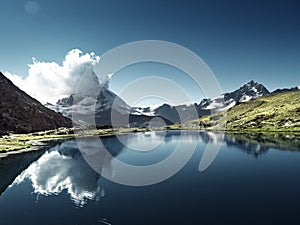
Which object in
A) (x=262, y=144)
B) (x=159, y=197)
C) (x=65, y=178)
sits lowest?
(x=159, y=197)

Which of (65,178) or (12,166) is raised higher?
(12,166)

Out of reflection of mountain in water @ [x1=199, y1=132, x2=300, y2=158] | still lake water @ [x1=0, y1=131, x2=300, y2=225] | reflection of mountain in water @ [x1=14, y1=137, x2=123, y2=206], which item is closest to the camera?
still lake water @ [x1=0, y1=131, x2=300, y2=225]

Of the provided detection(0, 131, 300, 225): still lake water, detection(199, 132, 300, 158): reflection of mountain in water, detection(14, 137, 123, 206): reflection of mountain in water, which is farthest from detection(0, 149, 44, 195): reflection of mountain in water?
detection(199, 132, 300, 158): reflection of mountain in water

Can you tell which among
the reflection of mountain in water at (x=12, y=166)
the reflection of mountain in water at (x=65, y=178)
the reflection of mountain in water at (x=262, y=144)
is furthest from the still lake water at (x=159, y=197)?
the reflection of mountain in water at (x=262, y=144)

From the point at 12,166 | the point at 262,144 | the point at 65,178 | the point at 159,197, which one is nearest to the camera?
the point at 159,197

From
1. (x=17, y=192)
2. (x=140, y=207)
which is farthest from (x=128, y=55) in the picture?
(x=140, y=207)

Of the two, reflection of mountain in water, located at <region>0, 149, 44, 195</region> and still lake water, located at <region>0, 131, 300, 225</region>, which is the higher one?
reflection of mountain in water, located at <region>0, 149, 44, 195</region>

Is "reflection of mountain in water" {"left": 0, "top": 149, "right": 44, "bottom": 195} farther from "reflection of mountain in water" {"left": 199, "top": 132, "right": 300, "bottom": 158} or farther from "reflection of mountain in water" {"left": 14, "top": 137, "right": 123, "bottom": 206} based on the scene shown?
"reflection of mountain in water" {"left": 199, "top": 132, "right": 300, "bottom": 158}

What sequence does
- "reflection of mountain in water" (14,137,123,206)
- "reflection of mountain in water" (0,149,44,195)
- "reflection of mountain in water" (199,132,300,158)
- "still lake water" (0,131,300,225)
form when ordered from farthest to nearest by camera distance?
"reflection of mountain in water" (199,132,300,158) → "reflection of mountain in water" (0,149,44,195) → "reflection of mountain in water" (14,137,123,206) → "still lake water" (0,131,300,225)

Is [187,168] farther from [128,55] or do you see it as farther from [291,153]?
[128,55]

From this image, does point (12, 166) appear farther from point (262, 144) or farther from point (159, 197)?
point (262, 144)

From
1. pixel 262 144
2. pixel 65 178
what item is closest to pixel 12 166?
pixel 65 178

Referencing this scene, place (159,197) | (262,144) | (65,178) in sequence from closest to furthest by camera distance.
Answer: (159,197) → (65,178) → (262,144)

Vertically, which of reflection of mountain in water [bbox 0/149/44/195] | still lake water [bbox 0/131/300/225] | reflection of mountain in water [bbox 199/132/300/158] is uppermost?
reflection of mountain in water [bbox 199/132/300/158]
